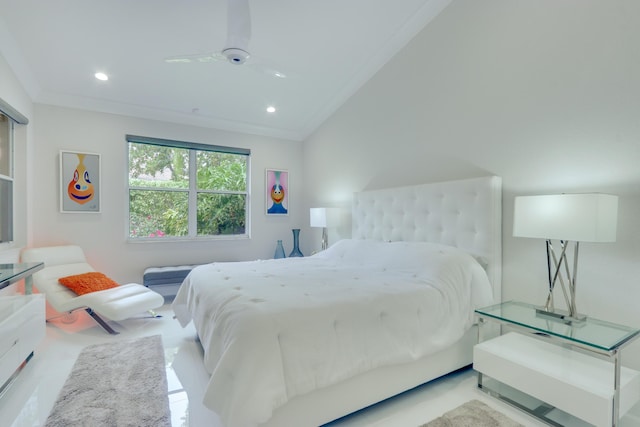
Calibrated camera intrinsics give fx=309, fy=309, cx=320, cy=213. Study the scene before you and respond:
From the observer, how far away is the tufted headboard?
247cm

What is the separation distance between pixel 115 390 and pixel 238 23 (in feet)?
8.49

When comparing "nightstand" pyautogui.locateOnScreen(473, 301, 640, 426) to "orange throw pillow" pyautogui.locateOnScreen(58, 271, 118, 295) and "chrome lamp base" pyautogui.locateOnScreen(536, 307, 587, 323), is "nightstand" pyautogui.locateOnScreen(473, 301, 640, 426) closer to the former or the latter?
"chrome lamp base" pyautogui.locateOnScreen(536, 307, 587, 323)

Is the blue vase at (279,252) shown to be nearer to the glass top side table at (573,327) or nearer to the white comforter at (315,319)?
the white comforter at (315,319)

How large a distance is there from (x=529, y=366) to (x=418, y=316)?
671 millimetres

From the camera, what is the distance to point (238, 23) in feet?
7.02

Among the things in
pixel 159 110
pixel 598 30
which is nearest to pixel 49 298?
pixel 159 110

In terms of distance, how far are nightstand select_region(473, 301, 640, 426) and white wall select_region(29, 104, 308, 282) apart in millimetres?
3725

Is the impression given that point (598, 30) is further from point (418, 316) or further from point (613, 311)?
point (418, 316)

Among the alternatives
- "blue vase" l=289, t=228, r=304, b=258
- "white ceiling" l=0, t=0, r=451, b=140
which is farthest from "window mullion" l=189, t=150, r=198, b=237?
"blue vase" l=289, t=228, r=304, b=258

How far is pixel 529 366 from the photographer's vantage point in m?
1.82

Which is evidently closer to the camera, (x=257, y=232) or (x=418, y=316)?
(x=418, y=316)

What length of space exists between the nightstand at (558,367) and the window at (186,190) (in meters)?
3.86

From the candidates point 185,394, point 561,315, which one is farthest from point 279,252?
point 561,315

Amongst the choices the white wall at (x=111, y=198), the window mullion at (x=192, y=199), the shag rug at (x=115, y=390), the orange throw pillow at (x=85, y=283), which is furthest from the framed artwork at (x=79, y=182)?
the shag rug at (x=115, y=390)
